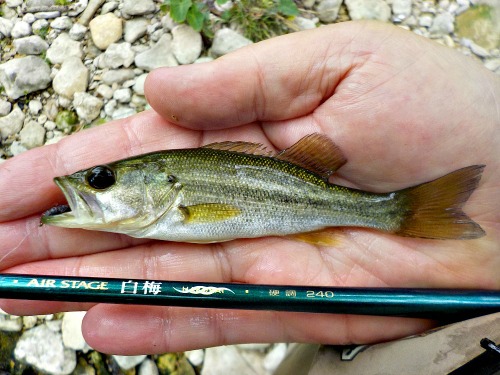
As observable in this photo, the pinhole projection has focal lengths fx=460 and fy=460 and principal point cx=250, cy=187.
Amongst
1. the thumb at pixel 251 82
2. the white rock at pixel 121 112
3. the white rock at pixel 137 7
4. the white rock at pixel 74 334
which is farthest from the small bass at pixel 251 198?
the white rock at pixel 137 7

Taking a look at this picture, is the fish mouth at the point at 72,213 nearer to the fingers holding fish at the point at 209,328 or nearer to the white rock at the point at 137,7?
the fingers holding fish at the point at 209,328

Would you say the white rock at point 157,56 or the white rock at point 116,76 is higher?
the white rock at point 157,56

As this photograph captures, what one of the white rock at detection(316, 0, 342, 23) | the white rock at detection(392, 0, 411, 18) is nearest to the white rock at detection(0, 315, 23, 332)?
the white rock at detection(316, 0, 342, 23)

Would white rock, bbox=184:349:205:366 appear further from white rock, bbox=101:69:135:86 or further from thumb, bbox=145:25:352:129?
white rock, bbox=101:69:135:86

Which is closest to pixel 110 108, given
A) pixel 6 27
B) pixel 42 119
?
→ pixel 42 119

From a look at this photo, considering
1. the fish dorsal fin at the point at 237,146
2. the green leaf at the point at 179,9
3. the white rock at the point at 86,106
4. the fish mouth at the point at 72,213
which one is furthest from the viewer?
the white rock at the point at 86,106

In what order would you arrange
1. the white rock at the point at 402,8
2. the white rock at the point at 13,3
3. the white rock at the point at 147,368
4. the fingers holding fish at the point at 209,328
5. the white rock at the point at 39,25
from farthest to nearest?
1. the white rock at the point at 402,8
2. the white rock at the point at 13,3
3. the white rock at the point at 39,25
4. the white rock at the point at 147,368
5. the fingers holding fish at the point at 209,328

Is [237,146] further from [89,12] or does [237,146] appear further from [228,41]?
[89,12]

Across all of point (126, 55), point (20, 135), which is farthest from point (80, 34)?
point (20, 135)
